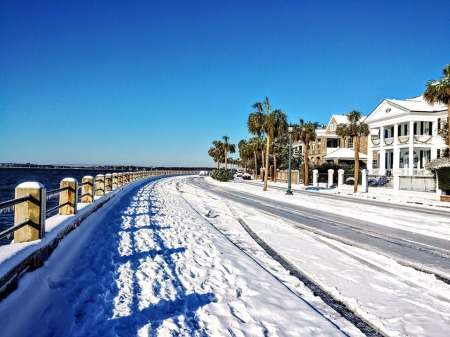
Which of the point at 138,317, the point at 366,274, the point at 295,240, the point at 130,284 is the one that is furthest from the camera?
the point at 295,240

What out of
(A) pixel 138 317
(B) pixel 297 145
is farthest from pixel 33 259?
(B) pixel 297 145

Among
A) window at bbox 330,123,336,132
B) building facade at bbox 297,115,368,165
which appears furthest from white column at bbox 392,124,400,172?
window at bbox 330,123,336,132

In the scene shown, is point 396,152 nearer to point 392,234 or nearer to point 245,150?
point 392,234

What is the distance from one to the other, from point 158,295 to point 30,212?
97.5 inches

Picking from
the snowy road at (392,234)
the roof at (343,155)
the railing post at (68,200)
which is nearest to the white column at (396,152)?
the roof at (343,155)

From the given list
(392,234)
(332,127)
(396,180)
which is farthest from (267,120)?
(332,127)

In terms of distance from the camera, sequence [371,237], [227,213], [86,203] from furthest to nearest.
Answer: [227,213] → [86,203] → [371,237]

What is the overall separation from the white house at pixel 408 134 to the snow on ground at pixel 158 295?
102 ft

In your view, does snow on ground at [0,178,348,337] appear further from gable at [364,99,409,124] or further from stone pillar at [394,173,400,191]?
gable at [364,99,409,124]

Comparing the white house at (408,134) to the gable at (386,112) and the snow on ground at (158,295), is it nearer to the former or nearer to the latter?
the gable at (386,112)

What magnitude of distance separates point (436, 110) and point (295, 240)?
1335 inches

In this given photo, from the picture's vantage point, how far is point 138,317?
13.0ft

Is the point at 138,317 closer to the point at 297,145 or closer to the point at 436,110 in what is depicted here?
the point at 436,110

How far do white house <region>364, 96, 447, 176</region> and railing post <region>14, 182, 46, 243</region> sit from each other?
33.2 metres
